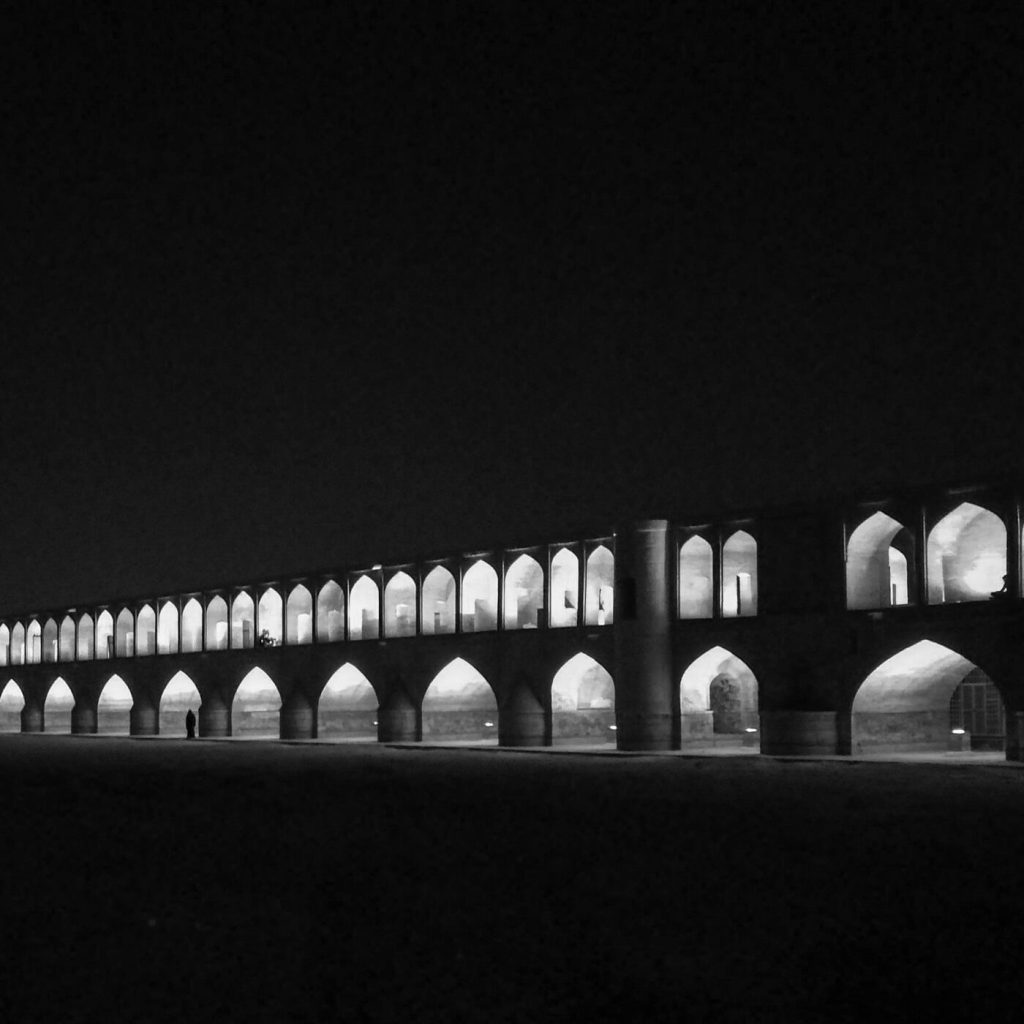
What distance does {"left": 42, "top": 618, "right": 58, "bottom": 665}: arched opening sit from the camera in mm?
44406

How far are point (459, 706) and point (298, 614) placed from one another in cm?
604

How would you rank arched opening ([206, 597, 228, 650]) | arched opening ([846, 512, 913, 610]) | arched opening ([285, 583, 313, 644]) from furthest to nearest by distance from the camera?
1. arched opening ([206, 597, 228, 650])
2. arched opening ([285, 583, 313, 644])
3. arched opening ([846, 512, 913, 610])

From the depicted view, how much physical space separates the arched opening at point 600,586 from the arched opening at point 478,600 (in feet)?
9.71

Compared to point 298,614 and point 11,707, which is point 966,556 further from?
point 11,707

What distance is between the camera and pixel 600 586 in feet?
91.0

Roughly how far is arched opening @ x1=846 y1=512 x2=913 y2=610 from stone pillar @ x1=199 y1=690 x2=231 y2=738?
61.6ft

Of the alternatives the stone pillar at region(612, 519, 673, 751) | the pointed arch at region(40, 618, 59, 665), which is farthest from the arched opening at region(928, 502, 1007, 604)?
the pointed arch at region(40, 618, 59, 665)

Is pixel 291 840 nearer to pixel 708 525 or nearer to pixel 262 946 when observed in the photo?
pixel 262 946

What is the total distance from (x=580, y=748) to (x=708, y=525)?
194 inches

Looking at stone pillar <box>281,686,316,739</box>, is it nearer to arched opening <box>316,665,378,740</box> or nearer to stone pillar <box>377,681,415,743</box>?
arched opening <box>316,665,378,740</box>

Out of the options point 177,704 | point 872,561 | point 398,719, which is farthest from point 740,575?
point 177,704

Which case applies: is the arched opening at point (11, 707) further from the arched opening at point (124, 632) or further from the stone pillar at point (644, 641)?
the stone pillar at point (644, 641)

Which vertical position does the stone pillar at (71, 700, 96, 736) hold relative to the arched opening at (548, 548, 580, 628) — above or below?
below

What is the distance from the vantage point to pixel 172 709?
3881 cm
